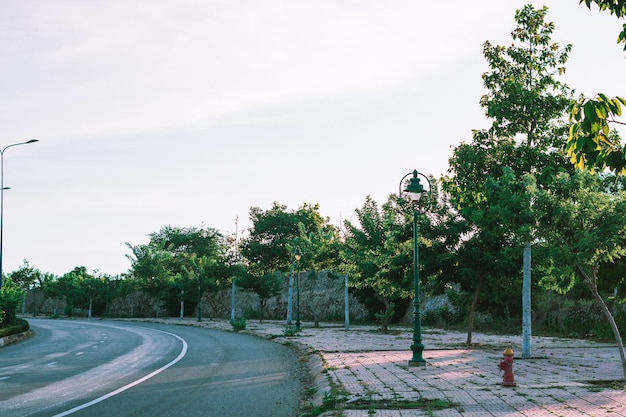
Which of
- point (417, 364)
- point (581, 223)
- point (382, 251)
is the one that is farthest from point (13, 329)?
point (581, 223)

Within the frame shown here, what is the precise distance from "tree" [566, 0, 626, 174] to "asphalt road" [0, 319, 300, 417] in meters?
6.73

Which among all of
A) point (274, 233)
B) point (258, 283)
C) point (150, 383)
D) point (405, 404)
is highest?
point (274, 233)

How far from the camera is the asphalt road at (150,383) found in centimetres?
1066

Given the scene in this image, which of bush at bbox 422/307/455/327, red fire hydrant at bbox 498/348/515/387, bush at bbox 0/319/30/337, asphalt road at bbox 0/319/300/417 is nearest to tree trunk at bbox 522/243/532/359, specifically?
asphalt road at bbox 0/319/300/417

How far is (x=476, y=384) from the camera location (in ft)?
41.3

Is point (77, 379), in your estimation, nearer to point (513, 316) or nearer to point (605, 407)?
point (605, 407)

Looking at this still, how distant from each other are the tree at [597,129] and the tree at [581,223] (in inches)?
295

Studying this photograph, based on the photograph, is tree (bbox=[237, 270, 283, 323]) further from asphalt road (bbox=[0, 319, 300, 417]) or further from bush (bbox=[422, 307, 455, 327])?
asphalt road (bbox=[0, 319, 300, 417])

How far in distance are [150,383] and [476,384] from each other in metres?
7.17

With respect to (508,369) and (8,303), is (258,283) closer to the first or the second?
(8,303)

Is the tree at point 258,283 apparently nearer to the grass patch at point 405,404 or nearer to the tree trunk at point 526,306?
the tree trunk at point 526,306

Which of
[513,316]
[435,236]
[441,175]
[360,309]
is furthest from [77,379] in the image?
[360,309]

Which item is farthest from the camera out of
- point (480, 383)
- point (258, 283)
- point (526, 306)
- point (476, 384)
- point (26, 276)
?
point (26, 276)

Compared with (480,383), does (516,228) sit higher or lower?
higher
